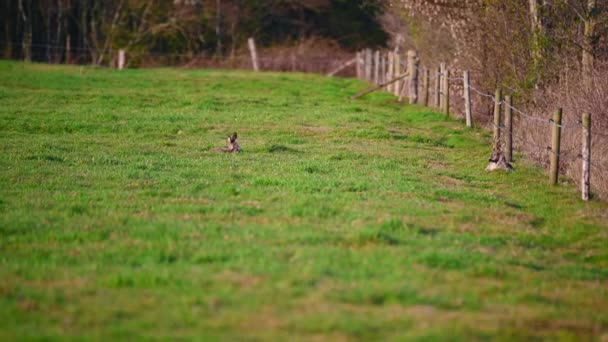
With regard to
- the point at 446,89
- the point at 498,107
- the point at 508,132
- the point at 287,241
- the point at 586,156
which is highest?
the point at 446,89

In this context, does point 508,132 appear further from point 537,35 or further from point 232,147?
point 537,35

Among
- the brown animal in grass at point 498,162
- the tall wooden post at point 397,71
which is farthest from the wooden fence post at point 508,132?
the tall wooden post at point 397,71

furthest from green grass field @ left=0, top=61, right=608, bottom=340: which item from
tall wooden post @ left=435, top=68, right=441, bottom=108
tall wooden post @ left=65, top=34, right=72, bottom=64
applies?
tall wooden post @ left=65, top=34, right=72, bottom=64

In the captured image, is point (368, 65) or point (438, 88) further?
point (368, 65)

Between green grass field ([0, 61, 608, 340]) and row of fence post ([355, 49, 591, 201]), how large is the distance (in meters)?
0.52

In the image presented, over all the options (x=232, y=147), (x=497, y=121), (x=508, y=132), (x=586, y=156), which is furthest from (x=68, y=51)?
(x=586, y=156)

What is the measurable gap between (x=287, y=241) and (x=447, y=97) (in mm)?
16715

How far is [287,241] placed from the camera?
397 inches

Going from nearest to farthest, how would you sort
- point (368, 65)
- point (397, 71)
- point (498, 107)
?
point (498, 107) < point (397, 71) < point (368, 65)

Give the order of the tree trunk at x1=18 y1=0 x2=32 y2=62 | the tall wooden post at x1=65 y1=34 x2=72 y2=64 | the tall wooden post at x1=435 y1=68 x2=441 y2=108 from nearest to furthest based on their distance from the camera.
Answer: the tall wooden post at x1=435 y1=68 x2=441 y2=108 < the tall wooden post at x1=65 y1=34 x2=72 y2=64 < the tree trunk at x1=18 y1=0 x2=32 y2=62

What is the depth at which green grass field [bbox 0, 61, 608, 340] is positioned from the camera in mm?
7516

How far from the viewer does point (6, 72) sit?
1489 inches

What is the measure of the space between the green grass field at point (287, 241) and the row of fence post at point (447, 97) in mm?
524

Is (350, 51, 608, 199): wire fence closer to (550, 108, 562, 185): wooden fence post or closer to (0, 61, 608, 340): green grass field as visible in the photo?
(550, 108, 562, 185): wooden fence post
